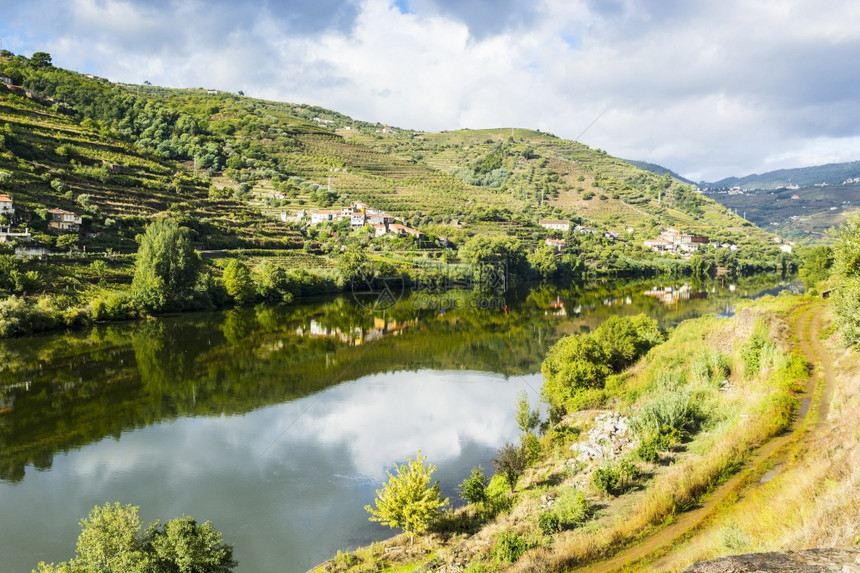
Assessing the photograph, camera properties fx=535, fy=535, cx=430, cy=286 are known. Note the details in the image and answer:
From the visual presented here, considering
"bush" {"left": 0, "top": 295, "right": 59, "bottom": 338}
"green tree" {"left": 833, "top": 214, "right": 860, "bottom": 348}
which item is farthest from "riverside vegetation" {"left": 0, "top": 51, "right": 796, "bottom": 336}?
"green tree" {"left": 833, "top": 214, "right": 860, "bottom": 348}

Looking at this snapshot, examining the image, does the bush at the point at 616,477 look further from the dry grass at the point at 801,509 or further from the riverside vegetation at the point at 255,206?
the riverside vegetation at the point at 255,206

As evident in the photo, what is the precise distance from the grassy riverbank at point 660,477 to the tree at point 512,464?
271 mm

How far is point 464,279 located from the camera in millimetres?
60344

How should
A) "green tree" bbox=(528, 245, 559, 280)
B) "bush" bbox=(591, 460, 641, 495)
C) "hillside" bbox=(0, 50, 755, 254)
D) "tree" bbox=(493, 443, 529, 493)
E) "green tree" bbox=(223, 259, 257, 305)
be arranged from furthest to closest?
1. "green tree" bbox=(528, 245, 559, 280)
2. "hillside" bbox=(0, 50, 755, 254)
3. "green tree" bbox=(223, 259, 257, 305)
4. "tree" bbox=(493, 443, 529, 493)
5. "bush" bbox=(591, 460, 641, 495)

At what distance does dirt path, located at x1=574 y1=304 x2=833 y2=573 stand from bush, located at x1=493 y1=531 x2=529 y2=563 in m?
1.40

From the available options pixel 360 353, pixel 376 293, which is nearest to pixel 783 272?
pixel 376 293

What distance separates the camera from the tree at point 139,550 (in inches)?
346

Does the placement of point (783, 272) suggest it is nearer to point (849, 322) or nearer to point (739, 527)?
point (849, 322)

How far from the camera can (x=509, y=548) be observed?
9508 millimetres

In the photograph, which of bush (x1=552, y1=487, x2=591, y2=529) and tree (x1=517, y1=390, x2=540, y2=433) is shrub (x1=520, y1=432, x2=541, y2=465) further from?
bush (x1=552, y1=487, x2=591, y2=529)

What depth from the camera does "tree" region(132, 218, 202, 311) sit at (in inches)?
1529

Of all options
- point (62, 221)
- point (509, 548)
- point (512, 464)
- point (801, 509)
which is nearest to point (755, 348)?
point (512, 464)

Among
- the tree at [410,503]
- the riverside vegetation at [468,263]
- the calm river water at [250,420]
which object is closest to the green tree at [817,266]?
the riverside vegetation at [468,263]

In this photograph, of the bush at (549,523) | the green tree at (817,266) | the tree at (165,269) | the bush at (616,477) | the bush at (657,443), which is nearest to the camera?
the bush at (549,523)
